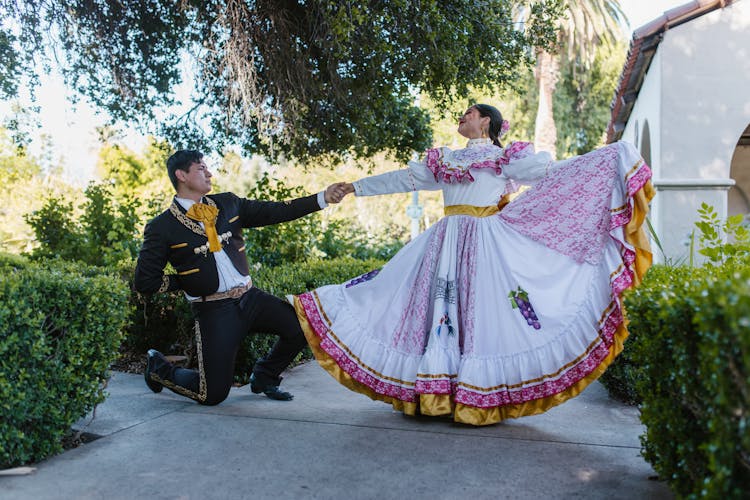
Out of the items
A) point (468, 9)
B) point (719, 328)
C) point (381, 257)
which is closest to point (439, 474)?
point (719, 328)

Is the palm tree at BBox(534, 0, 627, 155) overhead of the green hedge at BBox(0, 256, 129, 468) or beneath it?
overhead

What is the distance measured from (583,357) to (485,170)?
1344 millimetres

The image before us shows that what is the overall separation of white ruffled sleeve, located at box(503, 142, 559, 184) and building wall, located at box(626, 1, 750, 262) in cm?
636

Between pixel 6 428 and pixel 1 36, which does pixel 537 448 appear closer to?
pixel 6 428

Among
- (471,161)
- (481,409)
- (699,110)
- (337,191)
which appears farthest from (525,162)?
(699,110)

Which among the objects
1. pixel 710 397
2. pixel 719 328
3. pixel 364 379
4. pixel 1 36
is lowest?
pixel 364 379

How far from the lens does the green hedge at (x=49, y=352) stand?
3.19 metres

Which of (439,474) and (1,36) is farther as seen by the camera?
(1,36)

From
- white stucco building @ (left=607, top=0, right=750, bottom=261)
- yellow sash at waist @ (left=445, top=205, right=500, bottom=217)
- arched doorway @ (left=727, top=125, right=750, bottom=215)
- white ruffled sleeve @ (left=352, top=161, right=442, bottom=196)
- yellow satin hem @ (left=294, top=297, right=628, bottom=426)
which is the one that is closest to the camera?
yellow satin hem @ (left=294, top=297, right=628, bottom=426)

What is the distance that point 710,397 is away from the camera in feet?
7.43

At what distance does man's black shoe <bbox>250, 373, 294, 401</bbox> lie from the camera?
15.9 feet

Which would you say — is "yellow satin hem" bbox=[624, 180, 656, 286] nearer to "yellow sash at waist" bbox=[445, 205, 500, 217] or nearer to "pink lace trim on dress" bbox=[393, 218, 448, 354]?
"yellow sash at waist" bbox=[445, 205, 500, 217]

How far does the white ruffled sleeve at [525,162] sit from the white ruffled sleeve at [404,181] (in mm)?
537

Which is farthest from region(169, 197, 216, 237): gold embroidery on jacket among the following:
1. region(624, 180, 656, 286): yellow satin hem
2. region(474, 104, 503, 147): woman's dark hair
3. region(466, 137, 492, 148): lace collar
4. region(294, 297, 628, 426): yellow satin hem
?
region(624, 180, 656, 286): yellow satin hem
